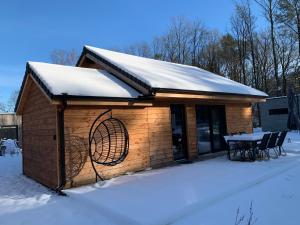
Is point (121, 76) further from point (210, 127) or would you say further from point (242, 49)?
point (242, 49)

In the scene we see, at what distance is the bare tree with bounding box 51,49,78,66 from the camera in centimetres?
3488

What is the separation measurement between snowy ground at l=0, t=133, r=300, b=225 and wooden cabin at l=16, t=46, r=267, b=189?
57cm

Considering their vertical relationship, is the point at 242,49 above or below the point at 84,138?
above

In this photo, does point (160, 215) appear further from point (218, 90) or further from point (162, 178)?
point (218, 90)

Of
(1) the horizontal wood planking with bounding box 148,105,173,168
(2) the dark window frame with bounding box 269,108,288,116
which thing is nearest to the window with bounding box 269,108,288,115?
(2) the dark window frame with bounding box 269,108,288,116

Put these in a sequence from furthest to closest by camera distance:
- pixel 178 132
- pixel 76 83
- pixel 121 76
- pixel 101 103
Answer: pixel 178 132
pixel 121 76
pixel 76 83
pixel 101 103

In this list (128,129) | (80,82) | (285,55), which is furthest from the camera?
(285,55)

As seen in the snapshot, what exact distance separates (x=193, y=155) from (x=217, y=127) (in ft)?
7.30

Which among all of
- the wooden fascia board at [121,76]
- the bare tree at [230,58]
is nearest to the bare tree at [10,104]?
the bare tree at [230,58]

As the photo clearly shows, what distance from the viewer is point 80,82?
8.35 metres

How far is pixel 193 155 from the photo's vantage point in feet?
35.6

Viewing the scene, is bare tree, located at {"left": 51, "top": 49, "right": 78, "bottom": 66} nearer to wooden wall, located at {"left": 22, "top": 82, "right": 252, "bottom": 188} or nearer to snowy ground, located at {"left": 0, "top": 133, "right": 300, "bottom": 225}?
wooden wall, located at {"left": 22, "top": 82, "right": 252, "bottom": 188}

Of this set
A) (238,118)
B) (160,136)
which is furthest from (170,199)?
(238,118)

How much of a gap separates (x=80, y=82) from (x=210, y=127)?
5670 millimetres
